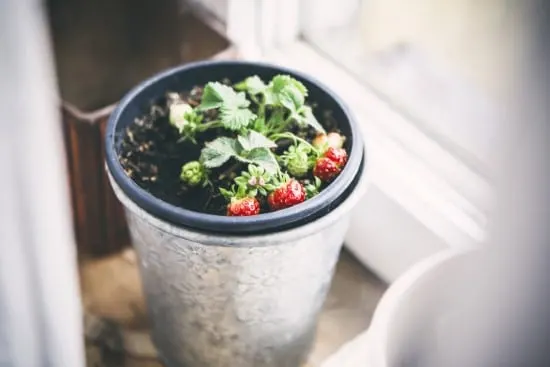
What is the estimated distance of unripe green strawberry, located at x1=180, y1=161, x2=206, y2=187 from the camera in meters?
1.10

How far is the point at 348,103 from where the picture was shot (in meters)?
1.38

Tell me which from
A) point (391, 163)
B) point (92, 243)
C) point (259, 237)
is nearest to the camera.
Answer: point (259, 237)

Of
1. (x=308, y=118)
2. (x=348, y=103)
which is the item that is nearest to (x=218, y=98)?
(x=308, y=118)

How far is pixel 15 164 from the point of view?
779 millimetres

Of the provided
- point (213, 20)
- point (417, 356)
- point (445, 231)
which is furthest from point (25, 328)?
point (213, 20)

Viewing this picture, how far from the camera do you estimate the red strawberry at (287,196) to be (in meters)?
1.04

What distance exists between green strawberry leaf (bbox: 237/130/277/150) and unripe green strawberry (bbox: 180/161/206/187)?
0.20 feet

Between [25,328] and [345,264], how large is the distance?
0.66 m

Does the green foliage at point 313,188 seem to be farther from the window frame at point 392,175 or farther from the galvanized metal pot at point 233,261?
the window frame at point 392,175

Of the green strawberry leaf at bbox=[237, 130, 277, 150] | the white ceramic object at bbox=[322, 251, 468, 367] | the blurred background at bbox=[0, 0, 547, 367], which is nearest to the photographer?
the white ceramic object at bbox=[322, 251, 468, 367]

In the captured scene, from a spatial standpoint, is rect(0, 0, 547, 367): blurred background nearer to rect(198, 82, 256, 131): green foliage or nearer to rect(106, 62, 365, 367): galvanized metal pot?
rect(106, 62, 365, 367): galvanized metal pot

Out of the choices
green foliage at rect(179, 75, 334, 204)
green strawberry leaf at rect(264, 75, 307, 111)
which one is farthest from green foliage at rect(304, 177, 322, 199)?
green strawberry leaf at rect(264, 75, 307, 111)

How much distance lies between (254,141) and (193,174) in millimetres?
86

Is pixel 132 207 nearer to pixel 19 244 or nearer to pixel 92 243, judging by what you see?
pixel 19 244
